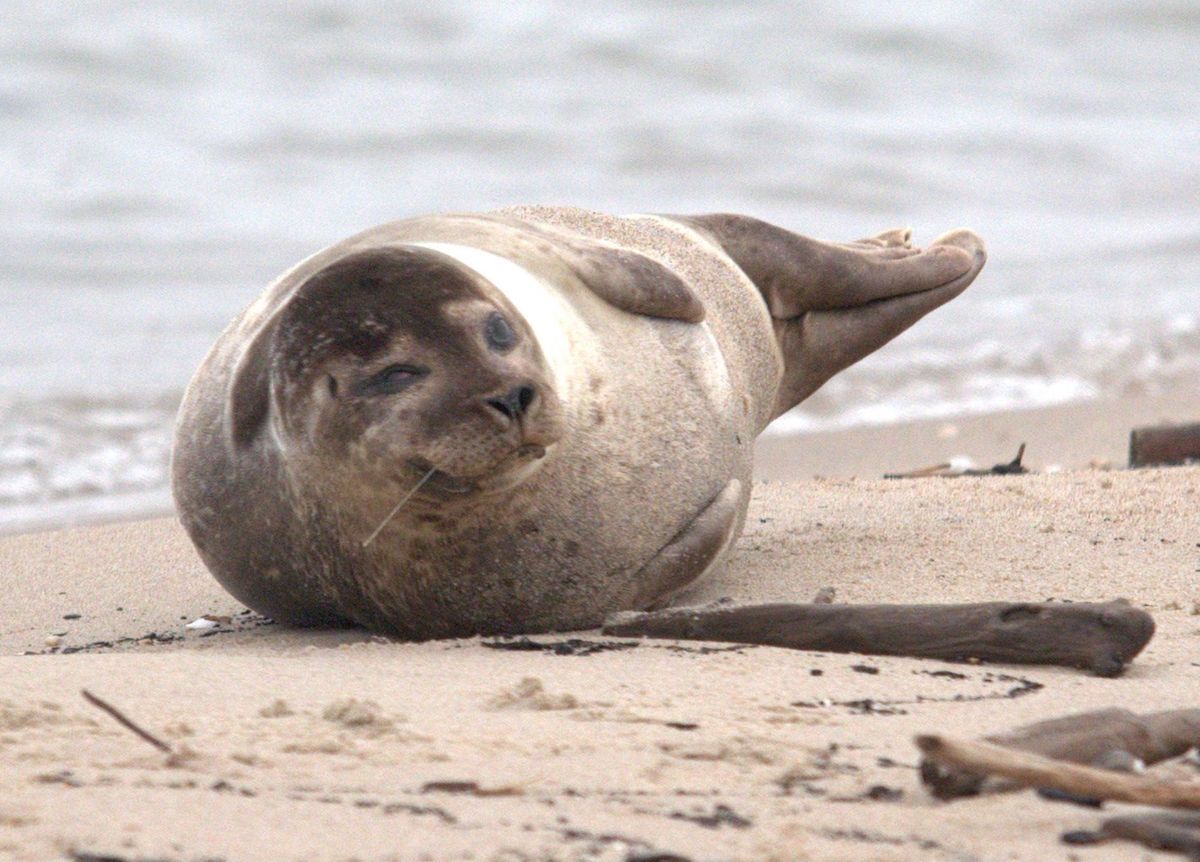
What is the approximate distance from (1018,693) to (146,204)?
44.5 ft

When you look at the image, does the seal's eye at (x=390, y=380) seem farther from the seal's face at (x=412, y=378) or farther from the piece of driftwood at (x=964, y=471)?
the piece of driftwood at (x=964, y=471)

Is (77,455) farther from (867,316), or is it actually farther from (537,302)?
(537,302)

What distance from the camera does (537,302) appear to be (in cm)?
393

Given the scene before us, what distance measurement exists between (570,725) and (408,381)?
2.63 ft

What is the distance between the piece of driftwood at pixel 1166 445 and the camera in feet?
20.7

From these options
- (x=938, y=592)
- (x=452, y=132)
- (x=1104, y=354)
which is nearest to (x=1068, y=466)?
(x=938, y=592)

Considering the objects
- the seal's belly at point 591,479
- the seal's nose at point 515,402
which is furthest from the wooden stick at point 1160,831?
the seal's belly at point 591,479

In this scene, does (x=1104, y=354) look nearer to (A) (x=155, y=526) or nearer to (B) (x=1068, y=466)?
(B) (x=1068, y=466)

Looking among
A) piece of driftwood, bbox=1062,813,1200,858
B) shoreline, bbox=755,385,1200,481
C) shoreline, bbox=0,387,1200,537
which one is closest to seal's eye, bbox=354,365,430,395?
piece of driftwood, bbox=1062,813,1200,858

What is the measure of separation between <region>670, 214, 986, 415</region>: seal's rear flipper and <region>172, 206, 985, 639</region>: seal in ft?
2.03

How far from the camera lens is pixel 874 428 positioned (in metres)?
8.72

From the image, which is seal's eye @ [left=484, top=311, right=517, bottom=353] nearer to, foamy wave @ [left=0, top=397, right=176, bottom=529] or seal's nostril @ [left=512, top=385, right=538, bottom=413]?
seal's nostril @ [left=512, top=385, right=538, bottom=413]

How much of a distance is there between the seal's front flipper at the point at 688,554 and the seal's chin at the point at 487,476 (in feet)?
1.90

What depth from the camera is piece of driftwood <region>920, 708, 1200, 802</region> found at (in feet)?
7.66
